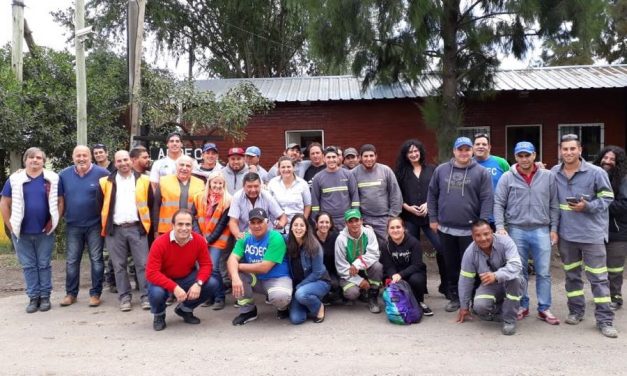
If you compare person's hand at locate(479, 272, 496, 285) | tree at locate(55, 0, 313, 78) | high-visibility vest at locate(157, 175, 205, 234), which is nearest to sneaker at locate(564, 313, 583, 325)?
person's hand at locate(479, 272, 496, 285)

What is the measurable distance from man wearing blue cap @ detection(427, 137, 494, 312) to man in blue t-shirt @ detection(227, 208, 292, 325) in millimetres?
1661

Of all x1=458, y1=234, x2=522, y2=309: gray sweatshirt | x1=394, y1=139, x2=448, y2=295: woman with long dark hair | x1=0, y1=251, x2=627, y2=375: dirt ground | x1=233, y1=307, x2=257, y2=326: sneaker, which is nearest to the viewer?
x1=0, y1=251, x2=627, y2=375: dirt ground

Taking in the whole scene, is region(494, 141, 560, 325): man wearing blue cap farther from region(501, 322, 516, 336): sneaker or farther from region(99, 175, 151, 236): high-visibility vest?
region(99, 175, 151, 236): high-visibility vest

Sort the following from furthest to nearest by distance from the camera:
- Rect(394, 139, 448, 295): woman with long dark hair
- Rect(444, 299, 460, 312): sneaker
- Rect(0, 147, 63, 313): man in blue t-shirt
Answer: Rect(394, 139, 448, 295): woman with long dark hair < Rect(0, 147, 63, 313): man in blue t-shirt < Rect(444, 299, 460, 312): sneaker

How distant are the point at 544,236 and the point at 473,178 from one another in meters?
0.85

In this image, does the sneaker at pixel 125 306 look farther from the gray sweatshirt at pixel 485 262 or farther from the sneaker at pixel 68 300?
the gray sweatshirt at pixel 485 262

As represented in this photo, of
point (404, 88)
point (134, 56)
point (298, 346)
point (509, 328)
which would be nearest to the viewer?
point (298, 346)

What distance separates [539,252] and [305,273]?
2222 mm

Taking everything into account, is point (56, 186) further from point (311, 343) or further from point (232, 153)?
point (311, 343)

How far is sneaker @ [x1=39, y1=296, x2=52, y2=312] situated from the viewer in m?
5.30

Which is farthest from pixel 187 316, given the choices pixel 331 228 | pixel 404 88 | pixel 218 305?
pixel 404 88

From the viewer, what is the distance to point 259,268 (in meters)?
4.76

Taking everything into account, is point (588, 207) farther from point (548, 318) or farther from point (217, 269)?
point (217, 269)

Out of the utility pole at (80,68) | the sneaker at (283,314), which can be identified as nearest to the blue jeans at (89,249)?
the sneaker at (283,314)
